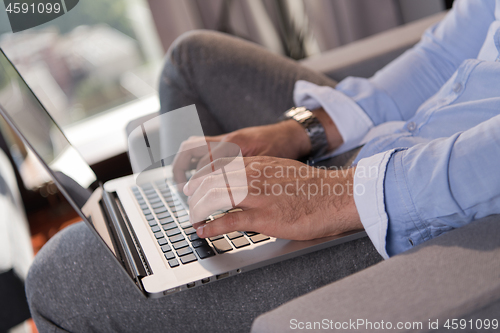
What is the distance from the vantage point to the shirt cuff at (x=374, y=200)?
0.49 meters

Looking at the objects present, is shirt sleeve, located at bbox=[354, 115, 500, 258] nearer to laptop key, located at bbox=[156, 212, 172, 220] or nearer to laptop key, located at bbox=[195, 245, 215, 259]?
laptop key, located at bbox=[195, 245, 215, 259]

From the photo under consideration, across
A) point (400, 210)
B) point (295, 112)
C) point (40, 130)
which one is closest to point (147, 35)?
point (295, 112)

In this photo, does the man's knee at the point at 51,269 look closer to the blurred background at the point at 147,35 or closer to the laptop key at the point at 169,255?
the laptop key at the point at 169,255

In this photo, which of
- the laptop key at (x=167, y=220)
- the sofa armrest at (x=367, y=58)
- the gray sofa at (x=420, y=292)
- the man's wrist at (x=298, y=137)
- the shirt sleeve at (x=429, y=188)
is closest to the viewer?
the gray sofa at (x=420, y=292)

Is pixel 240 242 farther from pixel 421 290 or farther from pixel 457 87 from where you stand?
pixel 457 87

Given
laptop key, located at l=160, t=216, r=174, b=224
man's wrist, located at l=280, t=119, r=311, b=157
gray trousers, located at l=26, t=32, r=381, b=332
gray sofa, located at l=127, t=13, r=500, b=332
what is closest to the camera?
gray sofa, located at l=127, t=13, r=500, b=332

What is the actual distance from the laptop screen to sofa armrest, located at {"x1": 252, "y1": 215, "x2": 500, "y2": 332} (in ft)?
1.12

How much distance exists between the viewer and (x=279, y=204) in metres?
0.54

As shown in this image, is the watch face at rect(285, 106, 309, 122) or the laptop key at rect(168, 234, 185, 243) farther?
the watch face at rect(285, 106, 309, 122)

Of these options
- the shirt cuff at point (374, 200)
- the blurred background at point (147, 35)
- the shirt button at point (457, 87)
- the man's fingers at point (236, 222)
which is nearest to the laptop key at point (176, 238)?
the man's fingers at point (236, 222)

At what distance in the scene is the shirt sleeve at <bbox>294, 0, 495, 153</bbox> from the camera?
34.3 inches

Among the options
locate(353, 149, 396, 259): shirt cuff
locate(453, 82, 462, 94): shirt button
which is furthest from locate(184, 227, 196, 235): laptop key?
locate(453, 82, 462, 94): shirt button

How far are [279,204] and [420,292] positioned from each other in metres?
0.24

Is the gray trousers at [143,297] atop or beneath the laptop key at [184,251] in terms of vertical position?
beneath
